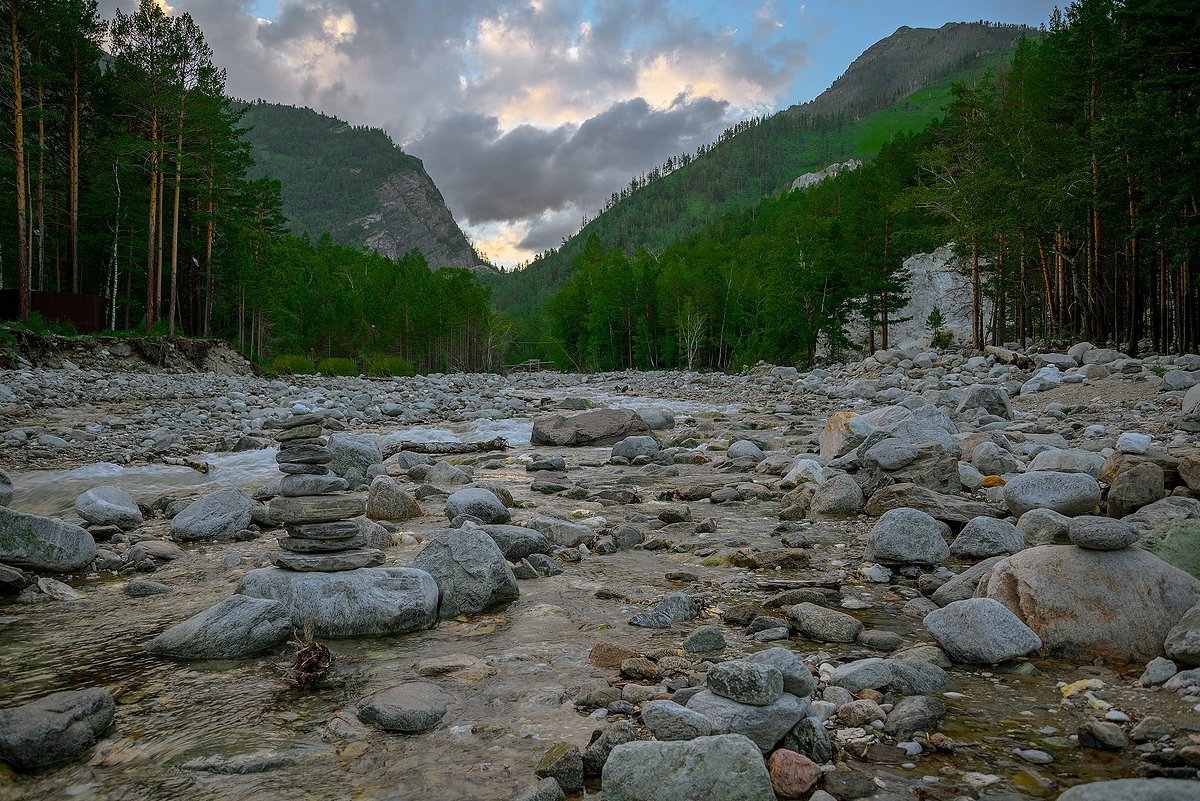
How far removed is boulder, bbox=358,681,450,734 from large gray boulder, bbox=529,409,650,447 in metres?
10.9

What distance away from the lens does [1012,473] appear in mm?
7984

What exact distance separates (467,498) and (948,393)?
1580 centimetres

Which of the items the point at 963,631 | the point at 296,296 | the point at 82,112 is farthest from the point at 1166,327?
the point at 296,296

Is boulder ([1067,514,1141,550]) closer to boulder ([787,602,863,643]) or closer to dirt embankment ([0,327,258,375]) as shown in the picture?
boulder ([787,602,863,643])

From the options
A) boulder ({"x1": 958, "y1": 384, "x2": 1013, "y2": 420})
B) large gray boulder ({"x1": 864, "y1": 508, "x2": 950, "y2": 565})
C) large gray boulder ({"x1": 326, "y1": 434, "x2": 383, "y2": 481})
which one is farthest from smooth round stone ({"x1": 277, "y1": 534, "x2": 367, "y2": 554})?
boulder ({"x1": 958, "y1": 384, "x2": 1013, "y2": 420})

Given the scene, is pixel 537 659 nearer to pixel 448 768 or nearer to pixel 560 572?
pixel 448 768

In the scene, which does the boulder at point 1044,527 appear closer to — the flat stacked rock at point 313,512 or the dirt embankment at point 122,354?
the flat stacked rock at point 313,512

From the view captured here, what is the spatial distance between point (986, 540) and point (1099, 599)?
1614 mm

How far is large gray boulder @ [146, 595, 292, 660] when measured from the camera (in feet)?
12.4

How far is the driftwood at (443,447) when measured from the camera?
12.8 m

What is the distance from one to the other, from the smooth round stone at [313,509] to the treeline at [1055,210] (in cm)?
2477

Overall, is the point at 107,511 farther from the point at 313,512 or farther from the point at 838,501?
the point at 838,501

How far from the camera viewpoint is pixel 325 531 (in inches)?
188

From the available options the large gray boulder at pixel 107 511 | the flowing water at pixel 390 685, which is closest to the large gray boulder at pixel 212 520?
the large gray boulder at pixel 107 511
